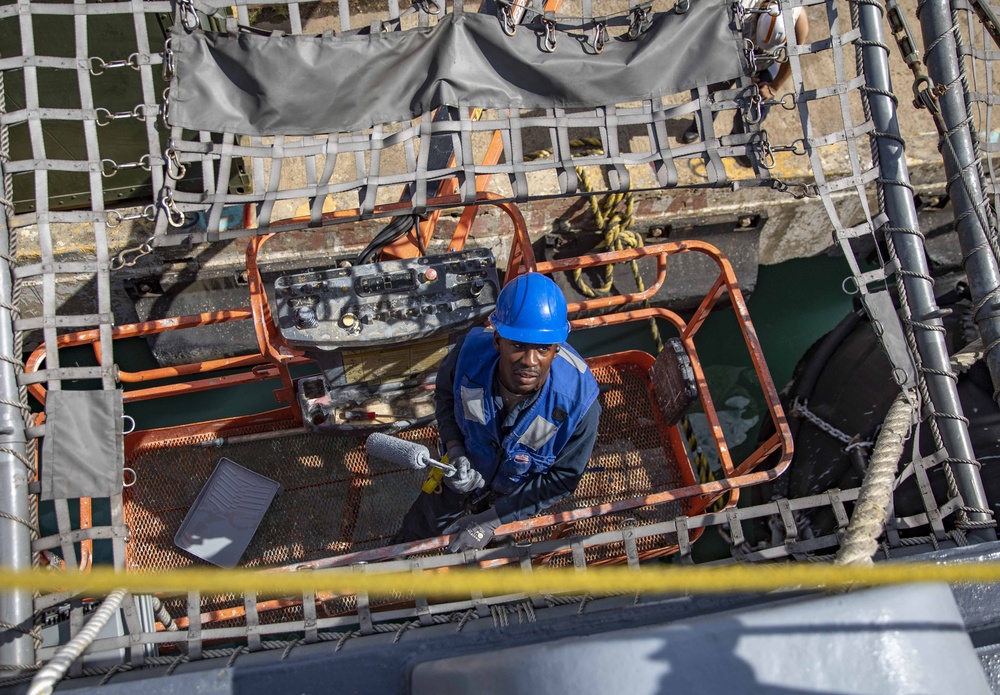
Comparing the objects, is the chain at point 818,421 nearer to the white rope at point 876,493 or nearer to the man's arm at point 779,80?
the white rope at point 876,493

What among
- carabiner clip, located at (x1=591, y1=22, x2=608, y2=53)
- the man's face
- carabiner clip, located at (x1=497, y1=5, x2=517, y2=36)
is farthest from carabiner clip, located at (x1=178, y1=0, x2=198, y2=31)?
the man's face

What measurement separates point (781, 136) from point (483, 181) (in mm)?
2546

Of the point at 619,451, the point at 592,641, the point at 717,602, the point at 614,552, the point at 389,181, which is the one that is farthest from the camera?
the point at 619,451

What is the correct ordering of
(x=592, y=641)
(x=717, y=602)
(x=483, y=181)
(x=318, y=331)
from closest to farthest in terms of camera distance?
(x=592, y=641) < (x=717, y=602) < (x=318, y=331) < (x=483, y=181)

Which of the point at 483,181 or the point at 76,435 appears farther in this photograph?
the point at 483,181

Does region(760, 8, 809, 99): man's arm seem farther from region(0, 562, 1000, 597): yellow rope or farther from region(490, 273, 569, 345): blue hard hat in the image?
region(0, 562, 1000, 597): yellow rope

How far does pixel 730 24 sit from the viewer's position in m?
3.48

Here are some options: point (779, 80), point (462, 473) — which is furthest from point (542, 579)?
point (779, 80)

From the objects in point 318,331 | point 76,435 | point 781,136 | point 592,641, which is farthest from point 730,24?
point 76,435

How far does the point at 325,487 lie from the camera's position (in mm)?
4383

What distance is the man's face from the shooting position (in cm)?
282

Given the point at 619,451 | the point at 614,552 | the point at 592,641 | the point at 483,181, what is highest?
the point at 483,181

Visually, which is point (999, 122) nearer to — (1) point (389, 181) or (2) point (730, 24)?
(2) point (730, 24)

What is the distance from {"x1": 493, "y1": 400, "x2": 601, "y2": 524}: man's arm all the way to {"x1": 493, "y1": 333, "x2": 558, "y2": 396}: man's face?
1.10ft
